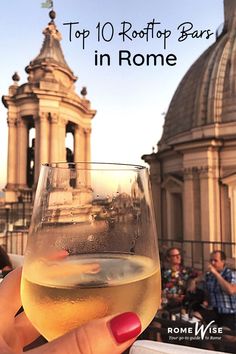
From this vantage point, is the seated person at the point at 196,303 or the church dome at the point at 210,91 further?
the church dome at the point at 210,91

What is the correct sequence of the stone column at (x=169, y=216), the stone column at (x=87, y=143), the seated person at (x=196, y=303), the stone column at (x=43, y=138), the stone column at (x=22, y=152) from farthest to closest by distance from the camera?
the stone column at (x=169, y=216) < the stone column at (x=87, y=143) < the stone column at (x=22, y=152) < the stone column at (x=43, y=138) < the seated person at (x=196, y=303)

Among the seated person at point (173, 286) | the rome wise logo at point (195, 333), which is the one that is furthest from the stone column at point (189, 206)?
the rome wise logo at point (195, 333)

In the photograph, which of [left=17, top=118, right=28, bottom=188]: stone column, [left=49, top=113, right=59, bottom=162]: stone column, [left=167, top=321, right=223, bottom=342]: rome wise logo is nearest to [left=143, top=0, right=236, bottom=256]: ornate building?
[left=49, top=113, right=59, bottom=162]: stone column

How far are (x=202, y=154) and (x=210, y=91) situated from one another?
4.71 metres

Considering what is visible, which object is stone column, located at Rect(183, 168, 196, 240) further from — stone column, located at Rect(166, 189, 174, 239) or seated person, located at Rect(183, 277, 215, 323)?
seated person, located at Rect(183, 277, 215, 323)

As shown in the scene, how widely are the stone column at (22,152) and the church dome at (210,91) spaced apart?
8929mm

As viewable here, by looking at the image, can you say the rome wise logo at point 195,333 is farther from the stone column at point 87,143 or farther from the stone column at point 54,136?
the stone column at point 87,143

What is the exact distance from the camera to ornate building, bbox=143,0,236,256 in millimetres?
16297

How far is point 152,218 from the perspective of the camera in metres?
1.11

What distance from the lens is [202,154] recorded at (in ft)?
54.0

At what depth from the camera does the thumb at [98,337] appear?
2.83 ft

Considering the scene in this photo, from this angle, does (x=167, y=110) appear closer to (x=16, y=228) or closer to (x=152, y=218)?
(x=16, y=228)

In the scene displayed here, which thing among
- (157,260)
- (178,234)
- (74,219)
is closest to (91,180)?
(74,219)

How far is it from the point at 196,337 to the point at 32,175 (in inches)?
502
